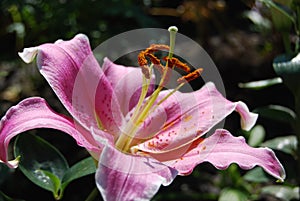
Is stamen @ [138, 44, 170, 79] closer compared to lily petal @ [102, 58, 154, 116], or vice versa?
stamen @ [138, 44, 170, 79]

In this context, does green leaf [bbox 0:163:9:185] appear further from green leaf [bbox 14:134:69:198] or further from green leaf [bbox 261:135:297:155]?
green leaf [bbox 261:135:297:155]

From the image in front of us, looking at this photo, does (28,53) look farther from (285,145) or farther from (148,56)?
(285,145)

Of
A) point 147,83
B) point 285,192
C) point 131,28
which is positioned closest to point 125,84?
point 147,83

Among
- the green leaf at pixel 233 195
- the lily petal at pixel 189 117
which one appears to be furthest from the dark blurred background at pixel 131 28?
the lily petal at pixel 189 117

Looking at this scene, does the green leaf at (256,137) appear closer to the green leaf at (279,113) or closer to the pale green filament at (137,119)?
the green leaf at (279,113)

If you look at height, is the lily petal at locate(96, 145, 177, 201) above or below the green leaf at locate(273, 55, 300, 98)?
above

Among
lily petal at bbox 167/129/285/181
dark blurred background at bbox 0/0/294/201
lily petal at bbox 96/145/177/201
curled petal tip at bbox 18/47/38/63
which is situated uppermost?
curled petal tip at bbox 18/47/38/63

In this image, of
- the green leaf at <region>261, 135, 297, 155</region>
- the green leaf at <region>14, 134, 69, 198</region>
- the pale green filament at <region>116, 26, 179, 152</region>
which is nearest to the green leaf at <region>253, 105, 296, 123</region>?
the green leaf at <region>261, 135, 297, 155</region>
